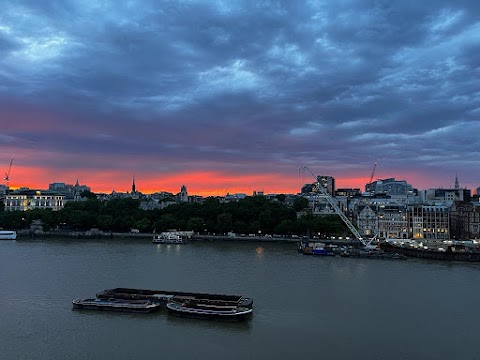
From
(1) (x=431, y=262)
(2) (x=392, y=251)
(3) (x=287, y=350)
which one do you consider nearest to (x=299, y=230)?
(2) (x=392, y=251)

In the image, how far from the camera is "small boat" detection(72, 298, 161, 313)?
958 inches

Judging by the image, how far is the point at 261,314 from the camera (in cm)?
2394

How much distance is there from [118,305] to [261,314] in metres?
7.55

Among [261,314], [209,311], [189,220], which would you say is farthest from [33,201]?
[261,314]

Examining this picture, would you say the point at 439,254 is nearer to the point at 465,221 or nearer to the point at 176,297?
the point at 465,221

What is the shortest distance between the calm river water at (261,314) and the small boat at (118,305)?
0.46 metres

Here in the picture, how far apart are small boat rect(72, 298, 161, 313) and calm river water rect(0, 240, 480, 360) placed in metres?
0.46

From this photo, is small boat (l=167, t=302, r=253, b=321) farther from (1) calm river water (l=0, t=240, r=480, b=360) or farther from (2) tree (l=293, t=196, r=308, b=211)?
(2) tree (l=293, t=196, r=308, b=211)

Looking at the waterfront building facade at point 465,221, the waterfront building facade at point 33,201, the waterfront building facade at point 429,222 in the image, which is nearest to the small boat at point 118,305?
the waterfront building facade at point 465,221

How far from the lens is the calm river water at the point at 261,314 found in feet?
62.7

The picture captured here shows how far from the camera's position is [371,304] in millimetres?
26500

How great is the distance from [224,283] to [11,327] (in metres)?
14.1

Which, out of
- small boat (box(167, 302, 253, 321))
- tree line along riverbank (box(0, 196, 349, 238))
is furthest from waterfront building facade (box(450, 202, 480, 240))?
small boat (box(167, 302, 253, 321))

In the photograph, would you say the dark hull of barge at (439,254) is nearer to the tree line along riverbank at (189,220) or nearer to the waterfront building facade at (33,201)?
the tree line along riverbank at (189,220)
